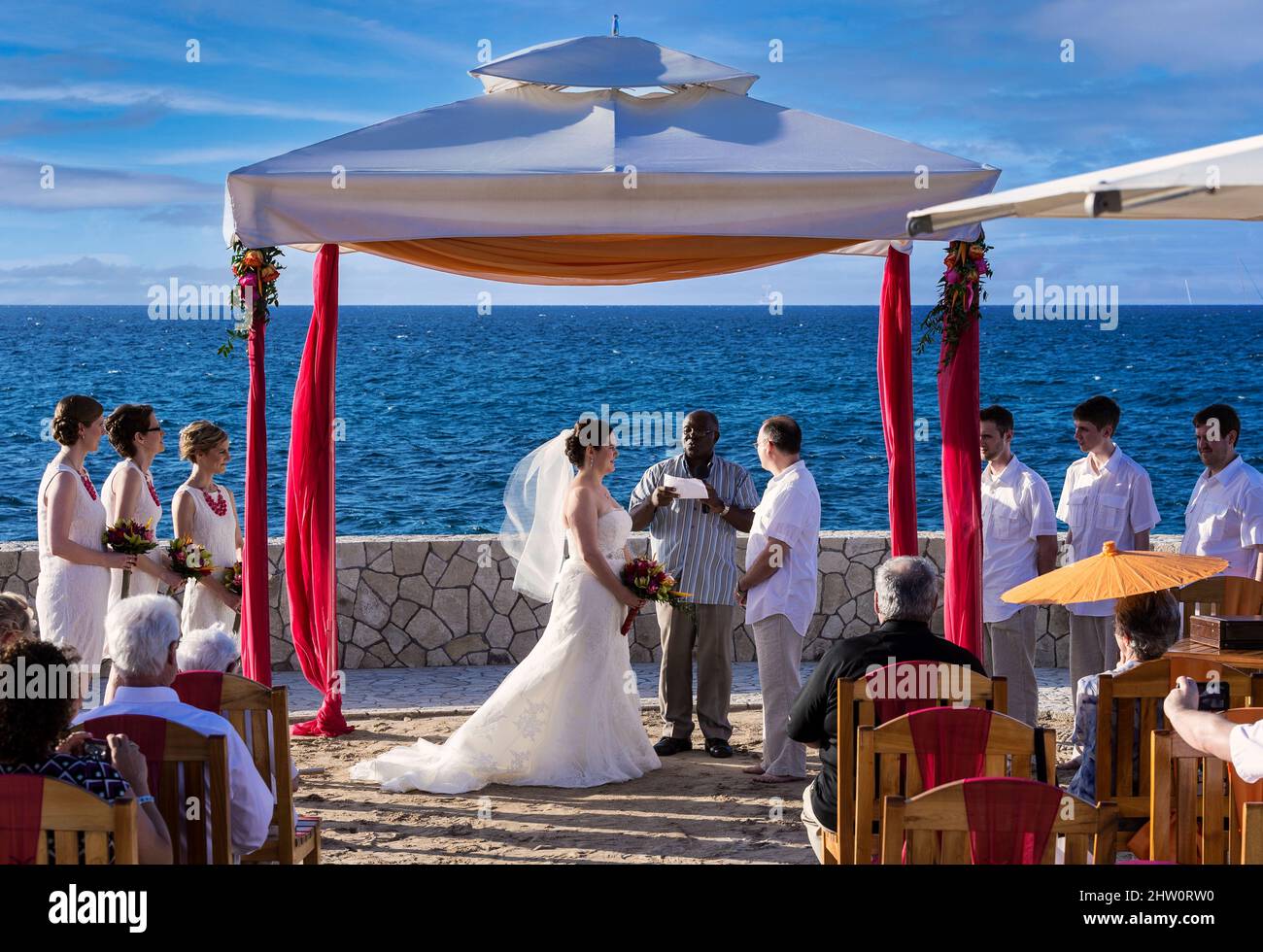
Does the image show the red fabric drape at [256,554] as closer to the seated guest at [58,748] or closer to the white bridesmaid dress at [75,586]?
the white bridesmaid dress at [75,586]

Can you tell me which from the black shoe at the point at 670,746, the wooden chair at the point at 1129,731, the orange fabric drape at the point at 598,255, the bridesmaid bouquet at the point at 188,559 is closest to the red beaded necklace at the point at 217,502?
the bridesmaid bouquet at the point at 188,559

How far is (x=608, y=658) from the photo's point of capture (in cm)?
651

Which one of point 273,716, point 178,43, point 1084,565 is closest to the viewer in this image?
point 273,716

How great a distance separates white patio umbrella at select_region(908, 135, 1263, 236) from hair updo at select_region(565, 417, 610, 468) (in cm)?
315

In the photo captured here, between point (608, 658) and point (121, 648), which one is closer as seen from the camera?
point (121, 648)

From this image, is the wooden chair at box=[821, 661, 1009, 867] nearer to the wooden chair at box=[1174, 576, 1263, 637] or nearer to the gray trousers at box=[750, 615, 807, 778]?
the gray trousers at box=[750, 615, 807, 778]

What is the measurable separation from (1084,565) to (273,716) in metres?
2.78

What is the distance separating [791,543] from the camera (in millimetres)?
6254

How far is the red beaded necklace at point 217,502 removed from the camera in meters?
6.73

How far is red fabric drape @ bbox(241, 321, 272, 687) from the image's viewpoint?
641 cm

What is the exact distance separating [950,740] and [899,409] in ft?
10.3

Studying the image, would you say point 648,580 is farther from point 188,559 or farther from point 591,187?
point 188,559

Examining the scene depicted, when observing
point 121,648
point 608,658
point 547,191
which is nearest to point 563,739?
point 608,658
